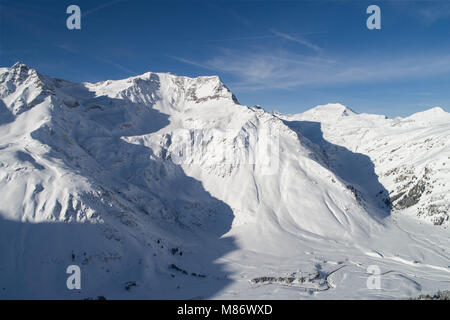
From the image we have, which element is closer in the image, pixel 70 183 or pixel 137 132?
pixel 70 183

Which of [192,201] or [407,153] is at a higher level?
[407,153]

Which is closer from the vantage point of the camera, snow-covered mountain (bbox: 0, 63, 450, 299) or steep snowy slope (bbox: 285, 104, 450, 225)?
snow-covered mountain (bbox: 0, 63, 450, 299)

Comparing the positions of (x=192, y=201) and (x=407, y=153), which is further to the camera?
(x=407, y=153)
